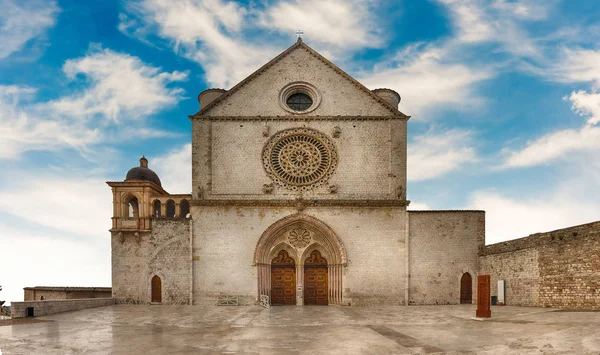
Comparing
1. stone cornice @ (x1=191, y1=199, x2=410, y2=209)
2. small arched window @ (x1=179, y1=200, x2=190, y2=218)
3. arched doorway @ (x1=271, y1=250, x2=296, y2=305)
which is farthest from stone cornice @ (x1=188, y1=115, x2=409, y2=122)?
arched doorway @ (x1=271, y1=250, x2=296, y2=305)

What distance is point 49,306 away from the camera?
63.5ft

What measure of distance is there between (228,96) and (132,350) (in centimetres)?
1720

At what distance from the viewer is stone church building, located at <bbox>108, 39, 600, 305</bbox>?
927 inches

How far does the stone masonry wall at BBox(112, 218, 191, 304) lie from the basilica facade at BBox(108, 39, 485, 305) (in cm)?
6

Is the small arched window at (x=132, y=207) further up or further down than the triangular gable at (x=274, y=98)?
further down

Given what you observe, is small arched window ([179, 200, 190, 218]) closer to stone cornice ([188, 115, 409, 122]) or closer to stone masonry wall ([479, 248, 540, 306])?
stone cornice ([188, 115, 409, 122])

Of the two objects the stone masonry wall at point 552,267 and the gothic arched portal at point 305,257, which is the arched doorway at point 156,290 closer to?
the gothic arched portal at point 305,257

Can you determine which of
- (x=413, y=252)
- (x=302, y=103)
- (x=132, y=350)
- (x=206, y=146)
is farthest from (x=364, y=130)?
(x=132, y=350)

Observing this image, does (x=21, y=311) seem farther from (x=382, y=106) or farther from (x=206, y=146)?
(x=382, y=106)

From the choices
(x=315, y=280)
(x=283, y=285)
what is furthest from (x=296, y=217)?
(x=283, y=285)

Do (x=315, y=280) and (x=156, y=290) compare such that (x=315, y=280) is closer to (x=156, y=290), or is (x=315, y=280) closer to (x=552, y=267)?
(x=156, y=290)

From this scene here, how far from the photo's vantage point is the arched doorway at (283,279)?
79.8 ft

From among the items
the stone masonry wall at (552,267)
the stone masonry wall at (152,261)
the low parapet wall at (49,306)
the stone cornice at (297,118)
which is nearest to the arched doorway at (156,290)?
the stone masonry wall at (152,261)

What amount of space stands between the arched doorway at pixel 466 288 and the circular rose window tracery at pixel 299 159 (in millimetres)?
9537
